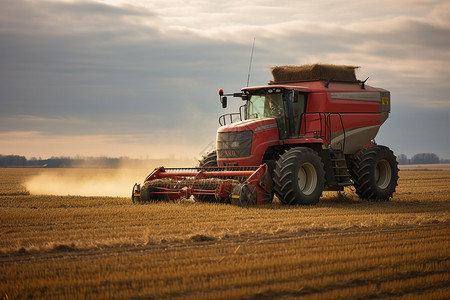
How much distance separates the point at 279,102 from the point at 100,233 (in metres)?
7.68

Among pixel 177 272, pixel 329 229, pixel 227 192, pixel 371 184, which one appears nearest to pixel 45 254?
pixel 177 272

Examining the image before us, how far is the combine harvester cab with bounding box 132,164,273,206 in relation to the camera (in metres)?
13.9

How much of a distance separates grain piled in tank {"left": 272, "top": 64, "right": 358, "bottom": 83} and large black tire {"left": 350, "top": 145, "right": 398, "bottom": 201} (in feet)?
7.91

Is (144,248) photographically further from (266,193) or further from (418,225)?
(266,193)

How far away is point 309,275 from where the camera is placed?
6.65 meters

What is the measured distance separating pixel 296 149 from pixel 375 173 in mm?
3864

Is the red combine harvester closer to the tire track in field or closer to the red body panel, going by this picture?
the red body panel

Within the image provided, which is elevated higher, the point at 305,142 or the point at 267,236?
the point at 305,142

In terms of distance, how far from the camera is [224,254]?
783 cm

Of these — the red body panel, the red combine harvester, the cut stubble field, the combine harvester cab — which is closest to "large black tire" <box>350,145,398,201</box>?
the red combine harvester

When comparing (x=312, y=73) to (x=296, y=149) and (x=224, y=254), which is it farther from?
(x=224, y=254)

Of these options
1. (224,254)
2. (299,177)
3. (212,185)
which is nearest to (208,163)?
(212,185)

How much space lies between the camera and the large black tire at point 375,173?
1692cm

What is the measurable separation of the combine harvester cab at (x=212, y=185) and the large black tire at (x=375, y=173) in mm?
3778
